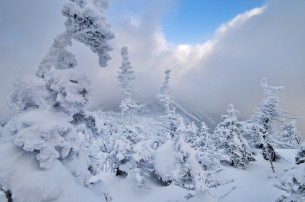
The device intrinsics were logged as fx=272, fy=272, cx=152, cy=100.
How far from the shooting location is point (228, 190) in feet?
104

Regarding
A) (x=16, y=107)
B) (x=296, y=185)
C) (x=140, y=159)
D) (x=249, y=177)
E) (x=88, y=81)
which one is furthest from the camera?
(x=249, y=177)

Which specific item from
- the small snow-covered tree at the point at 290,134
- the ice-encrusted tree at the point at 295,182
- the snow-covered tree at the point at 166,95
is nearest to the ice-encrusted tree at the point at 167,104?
the snow-covered tree at the point at 166,95

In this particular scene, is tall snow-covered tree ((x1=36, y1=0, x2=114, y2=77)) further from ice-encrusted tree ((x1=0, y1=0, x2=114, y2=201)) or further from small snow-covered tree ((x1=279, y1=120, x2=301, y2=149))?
small snow-covered tree ((x1=279, y1=120, x2=301, y2=149))

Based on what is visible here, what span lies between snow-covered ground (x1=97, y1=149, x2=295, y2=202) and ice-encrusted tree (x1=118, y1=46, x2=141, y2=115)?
362 inches

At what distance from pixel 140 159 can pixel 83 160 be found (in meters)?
22.5

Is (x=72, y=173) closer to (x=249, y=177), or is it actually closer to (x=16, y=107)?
(x=16, y=107)

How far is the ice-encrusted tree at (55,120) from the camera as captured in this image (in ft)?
29.0

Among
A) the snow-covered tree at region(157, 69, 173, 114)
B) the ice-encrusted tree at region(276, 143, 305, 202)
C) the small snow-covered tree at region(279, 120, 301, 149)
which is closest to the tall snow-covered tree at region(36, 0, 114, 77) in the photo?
the ice-encrusted tree at region(276, 143, 305, 202)

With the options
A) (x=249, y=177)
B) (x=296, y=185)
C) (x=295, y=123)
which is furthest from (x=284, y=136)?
(x=296, y=185)

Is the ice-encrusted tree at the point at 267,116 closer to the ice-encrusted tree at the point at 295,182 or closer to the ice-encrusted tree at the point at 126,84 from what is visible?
the ice-encrusted tree at the point at 126,84

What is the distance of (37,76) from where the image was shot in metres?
10.5

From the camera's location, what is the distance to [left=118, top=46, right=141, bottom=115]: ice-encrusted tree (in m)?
34.6

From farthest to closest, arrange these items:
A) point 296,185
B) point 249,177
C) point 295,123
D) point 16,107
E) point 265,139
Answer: point 295,123 < point 265,139 < point 249,177 < point 296,185 < point 16,107

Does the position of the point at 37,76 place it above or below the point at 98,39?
below
